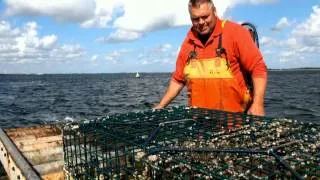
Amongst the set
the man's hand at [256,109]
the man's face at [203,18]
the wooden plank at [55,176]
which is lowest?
the wooden plank at [55,176]

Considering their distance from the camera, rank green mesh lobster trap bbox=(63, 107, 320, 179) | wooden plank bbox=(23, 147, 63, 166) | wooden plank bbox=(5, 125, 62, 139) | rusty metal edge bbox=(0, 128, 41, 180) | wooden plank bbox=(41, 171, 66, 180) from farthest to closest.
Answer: wooden plank bbox=(5, 125, 62, 139) < wooden plank bbox=(23, 147, 63, 166) < wooden plank bbox=(41, 171, 66, 180) < rusty metal edge bbox=(0, 128, 41, 180) < green mesh lobster trap bbox=(63, 107, 320, 179)

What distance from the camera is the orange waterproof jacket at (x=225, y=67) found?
5699 millimetres

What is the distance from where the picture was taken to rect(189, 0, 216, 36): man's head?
573 centimetres

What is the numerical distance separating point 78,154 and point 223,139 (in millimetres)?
2059

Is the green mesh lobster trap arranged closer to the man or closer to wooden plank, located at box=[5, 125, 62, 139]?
the man

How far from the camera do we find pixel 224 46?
19.0 feet

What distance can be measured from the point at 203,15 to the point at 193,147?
9.09ft

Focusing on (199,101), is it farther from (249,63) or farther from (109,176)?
(109,176)

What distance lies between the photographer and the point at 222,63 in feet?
19.1

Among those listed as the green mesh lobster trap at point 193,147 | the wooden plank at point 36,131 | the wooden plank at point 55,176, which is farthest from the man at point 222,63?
the wooden plank at point 36,131

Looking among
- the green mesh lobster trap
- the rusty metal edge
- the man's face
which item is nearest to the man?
the man's face

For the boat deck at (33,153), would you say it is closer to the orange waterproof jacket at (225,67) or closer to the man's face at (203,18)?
the orange waterproof jacket at (225,67)

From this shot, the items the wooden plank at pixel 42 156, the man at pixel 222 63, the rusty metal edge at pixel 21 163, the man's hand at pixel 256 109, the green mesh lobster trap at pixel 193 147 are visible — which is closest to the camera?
the green mesh lobster trap at pixel 193 147

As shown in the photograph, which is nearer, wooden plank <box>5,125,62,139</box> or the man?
the man
